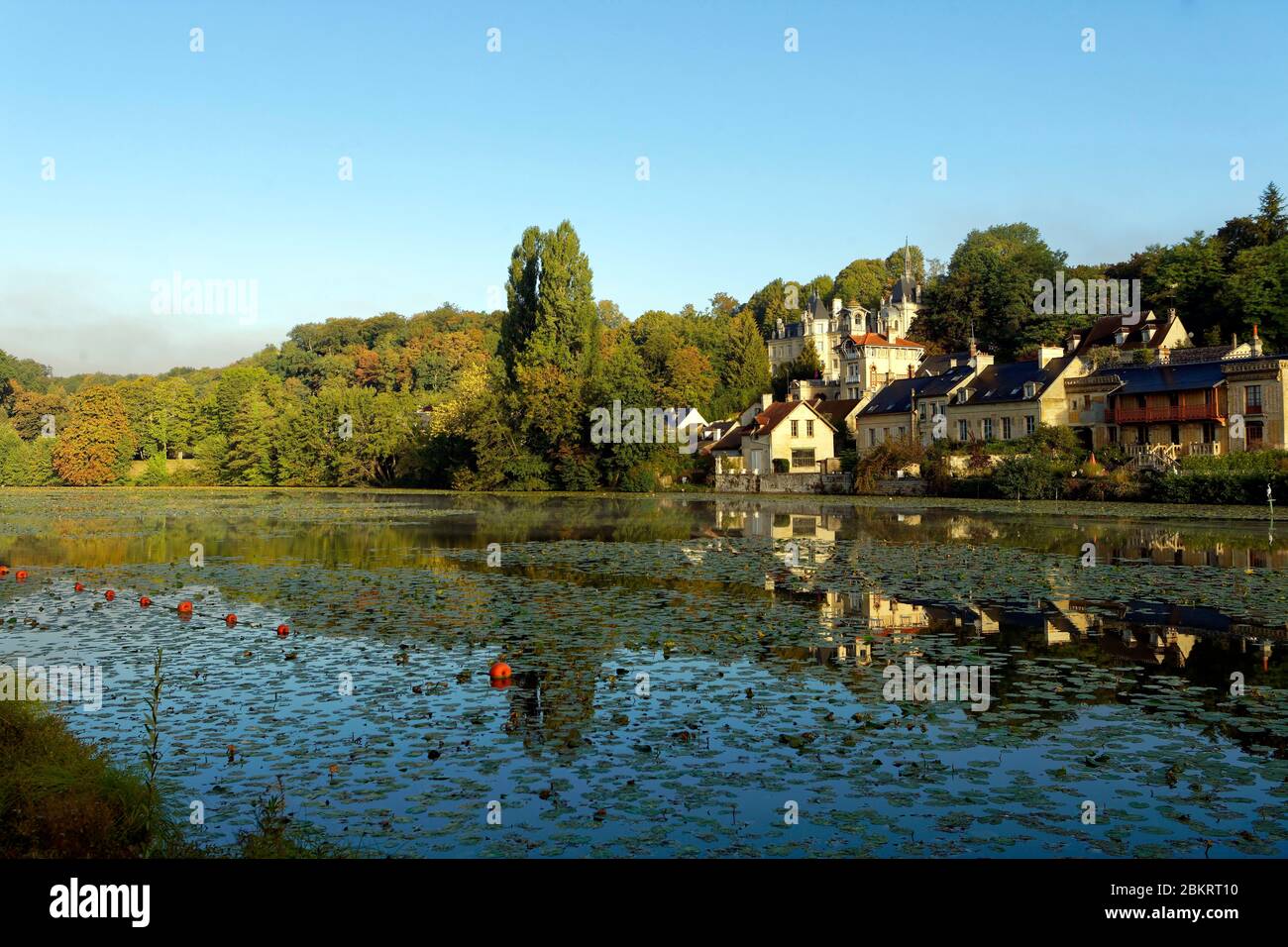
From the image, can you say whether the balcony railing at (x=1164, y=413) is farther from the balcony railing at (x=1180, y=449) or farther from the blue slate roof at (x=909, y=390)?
the blue slate roof at (x=909, y=390)

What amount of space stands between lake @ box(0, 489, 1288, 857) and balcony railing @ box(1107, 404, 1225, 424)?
38577 mm

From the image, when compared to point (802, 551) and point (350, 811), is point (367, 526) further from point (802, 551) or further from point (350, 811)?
point (350, 811)

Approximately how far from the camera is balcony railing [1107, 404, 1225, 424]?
226 ft

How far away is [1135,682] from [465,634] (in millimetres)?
11813

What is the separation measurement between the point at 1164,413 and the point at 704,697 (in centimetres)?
6737

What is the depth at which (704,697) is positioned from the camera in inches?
588

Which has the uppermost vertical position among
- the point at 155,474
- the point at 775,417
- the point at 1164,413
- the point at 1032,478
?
the point at 775,417

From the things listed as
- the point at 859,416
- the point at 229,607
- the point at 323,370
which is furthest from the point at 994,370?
the point at 323,370

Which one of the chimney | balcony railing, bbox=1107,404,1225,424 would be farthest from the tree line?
balcony railing, bbox=1107,404,1225,424

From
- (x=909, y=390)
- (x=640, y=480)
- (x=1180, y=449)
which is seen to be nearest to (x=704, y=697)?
(x=1180, y=449)

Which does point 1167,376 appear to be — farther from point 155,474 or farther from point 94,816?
point 155,474

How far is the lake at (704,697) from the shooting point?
9836mm

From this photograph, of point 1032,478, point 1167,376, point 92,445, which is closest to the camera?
point 1032,478

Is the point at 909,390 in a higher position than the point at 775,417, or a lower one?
higher
